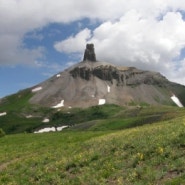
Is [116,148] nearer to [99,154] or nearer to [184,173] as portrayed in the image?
[99,154]

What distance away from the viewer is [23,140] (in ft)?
222

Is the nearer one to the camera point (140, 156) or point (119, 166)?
point (140, 156)

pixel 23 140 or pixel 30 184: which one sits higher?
pixel 23 140

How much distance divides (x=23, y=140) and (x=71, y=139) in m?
14.2

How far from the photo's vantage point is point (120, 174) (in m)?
24.5

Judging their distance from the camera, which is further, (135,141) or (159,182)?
(135,141)

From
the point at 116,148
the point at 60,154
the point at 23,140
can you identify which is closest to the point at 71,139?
the point at 23,140

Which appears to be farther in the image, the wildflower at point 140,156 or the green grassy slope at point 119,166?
the wildflower at point 140,156

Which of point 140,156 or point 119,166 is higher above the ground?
point 140,156

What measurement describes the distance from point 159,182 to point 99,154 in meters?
9.90

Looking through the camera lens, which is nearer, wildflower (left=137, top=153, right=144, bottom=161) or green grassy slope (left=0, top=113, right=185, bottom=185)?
green grassy slope (left=0, top=113, right=185, bottom=185)

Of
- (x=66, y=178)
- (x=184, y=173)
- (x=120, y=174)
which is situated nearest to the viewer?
(x=184, y=173)

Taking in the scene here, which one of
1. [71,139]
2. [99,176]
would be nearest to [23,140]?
[71,139]

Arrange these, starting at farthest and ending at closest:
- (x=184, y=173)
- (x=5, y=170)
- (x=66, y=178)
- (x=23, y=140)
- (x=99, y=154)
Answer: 1. (x=23, y=140)
2. (x=5, y=170)
3. (x=99, y=154)
4. (x=66, y=178)
5. (x=184, y=173)
